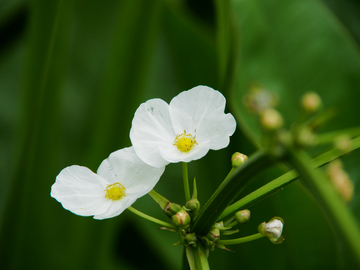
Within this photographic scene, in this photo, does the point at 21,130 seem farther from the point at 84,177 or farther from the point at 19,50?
the point at 19,50

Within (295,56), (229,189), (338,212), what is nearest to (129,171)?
(229,189)

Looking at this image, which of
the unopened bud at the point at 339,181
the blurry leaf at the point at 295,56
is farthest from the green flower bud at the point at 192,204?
the blurry leaf at the point at 295,56

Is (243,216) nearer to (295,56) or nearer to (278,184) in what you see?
(278,184)

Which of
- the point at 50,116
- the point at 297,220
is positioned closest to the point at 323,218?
the point at 297,220

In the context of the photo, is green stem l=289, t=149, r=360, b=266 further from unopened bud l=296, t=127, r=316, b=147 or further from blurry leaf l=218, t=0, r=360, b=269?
blurry leaf l=218, t=0, r=360, b=269

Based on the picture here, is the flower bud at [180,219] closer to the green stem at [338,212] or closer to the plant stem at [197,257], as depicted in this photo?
the plant stem at [197,257]

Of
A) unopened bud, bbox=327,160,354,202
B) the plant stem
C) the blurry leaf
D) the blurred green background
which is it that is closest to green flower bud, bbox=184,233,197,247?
the plant stem
